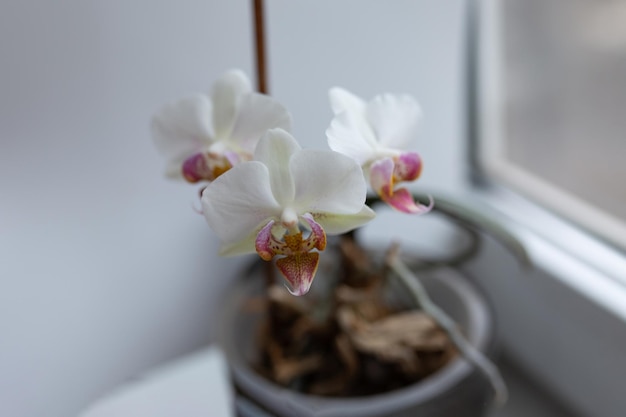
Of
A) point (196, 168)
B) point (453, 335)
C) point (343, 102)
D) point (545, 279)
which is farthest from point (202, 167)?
point (545, 279)

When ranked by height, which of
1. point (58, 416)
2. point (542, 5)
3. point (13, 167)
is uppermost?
point (542, 5)

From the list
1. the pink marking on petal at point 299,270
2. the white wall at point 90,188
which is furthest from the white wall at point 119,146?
the pink marking on petal at point 299,270

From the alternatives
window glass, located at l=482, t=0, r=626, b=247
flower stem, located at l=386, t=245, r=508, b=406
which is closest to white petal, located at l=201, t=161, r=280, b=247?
flower stem, located at l=386, t=245, r=508, b=406

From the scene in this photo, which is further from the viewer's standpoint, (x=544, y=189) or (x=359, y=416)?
(x=544, y=189)

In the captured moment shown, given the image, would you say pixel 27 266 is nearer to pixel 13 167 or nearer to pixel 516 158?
pixel 13 167

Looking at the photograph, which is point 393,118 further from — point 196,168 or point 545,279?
point 545,279

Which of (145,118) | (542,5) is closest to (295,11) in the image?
(145,118)

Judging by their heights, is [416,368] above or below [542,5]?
below

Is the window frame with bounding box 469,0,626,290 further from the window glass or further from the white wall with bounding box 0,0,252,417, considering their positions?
the white wall with bounding box 0,0,252,417
